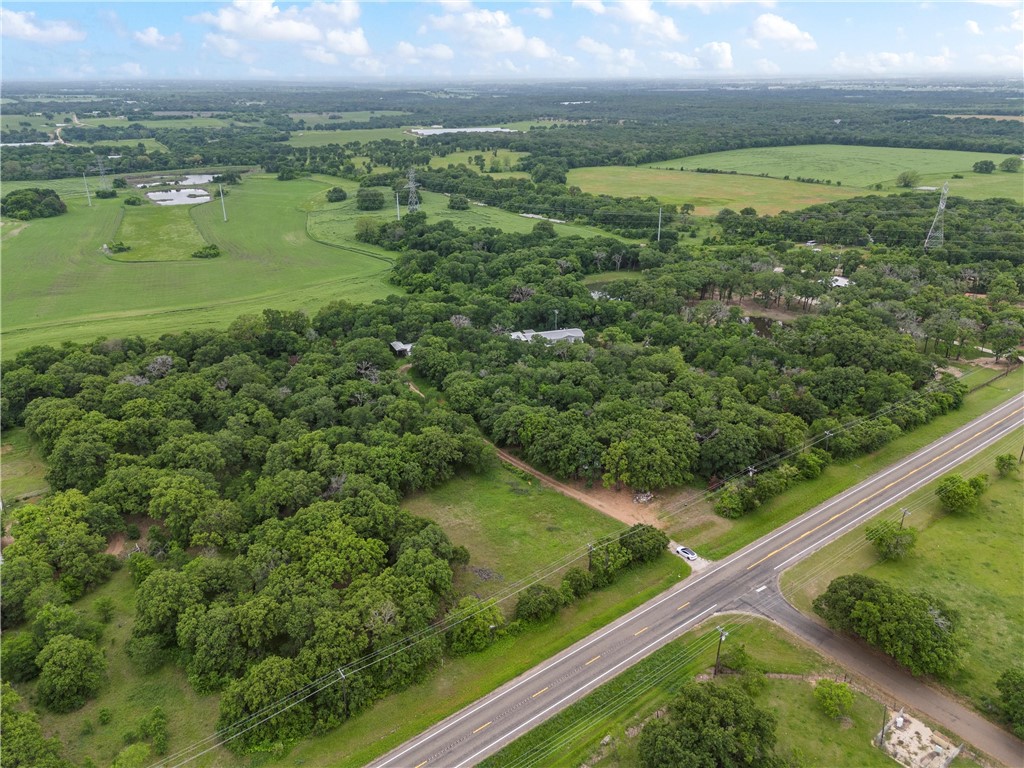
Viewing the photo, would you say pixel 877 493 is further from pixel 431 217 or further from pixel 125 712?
pixel 431 217

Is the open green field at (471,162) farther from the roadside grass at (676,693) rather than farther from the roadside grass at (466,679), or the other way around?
the roadside grass at (676,693)

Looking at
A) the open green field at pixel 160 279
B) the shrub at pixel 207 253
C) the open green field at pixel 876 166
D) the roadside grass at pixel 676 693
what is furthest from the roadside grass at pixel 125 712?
the open green field at pixel 876 166

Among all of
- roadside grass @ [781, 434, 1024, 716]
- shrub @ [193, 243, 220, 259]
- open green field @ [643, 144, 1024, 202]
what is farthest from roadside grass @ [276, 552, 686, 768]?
open green field @ [643, 144, 1024, 202]

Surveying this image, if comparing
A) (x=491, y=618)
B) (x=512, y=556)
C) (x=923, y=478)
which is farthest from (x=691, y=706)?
(x=923, y=478)

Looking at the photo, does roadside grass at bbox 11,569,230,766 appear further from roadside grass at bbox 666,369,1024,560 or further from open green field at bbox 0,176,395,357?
open green field at bbox 0,176,395,357

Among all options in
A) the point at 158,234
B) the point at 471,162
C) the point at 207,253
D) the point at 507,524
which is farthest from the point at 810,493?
the point at 471,162

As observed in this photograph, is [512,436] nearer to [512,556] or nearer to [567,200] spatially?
[512,556]
